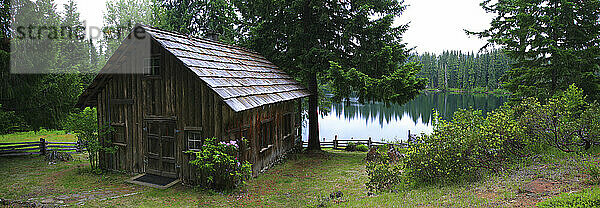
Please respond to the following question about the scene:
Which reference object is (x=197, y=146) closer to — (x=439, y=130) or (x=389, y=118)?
(x=439, y=130)

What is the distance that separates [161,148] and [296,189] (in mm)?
4654

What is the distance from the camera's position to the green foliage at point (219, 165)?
9469 millimetres

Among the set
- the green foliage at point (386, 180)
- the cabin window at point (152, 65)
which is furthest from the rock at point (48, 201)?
the green foliage at point (386, 180)

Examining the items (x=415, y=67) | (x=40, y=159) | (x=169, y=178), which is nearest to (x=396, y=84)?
(x=415, y=67)

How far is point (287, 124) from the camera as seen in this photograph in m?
15.6

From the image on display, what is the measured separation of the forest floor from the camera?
6602mm

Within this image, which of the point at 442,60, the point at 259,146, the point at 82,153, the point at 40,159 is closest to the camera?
the point at 259,146

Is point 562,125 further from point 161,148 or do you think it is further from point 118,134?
point 118,134

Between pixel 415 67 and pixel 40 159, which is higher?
pixel 415 67

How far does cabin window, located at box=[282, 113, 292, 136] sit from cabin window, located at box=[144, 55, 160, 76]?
5.89 metres

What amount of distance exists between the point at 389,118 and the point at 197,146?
138ft

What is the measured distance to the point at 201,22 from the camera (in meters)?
26.5

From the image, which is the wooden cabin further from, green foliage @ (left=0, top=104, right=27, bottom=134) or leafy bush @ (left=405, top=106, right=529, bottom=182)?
leafy bush @ (left=405, top=106, right=529, bottom=182)

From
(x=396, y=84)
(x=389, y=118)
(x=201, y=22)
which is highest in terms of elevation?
(x=201, y=22)
